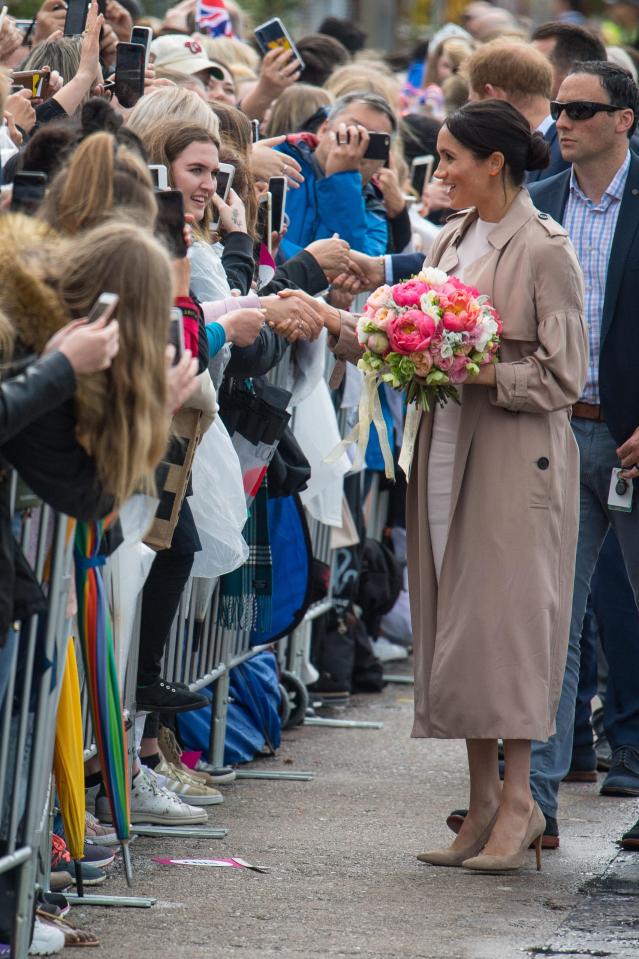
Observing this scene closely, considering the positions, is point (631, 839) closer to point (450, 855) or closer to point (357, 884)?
point (450, 855)

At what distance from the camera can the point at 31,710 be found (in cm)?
358

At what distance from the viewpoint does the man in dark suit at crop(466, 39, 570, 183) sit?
22.3 ft

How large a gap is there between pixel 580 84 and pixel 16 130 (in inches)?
78.6

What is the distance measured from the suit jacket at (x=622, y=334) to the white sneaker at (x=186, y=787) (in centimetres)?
188

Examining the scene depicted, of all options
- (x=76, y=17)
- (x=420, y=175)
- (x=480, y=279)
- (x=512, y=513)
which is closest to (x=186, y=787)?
(x=512, y=513)

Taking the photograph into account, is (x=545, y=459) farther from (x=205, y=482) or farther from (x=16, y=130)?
(x=16, y=130)

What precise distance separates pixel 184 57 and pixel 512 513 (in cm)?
365

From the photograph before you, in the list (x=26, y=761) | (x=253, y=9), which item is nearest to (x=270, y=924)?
(x=26, y=761)

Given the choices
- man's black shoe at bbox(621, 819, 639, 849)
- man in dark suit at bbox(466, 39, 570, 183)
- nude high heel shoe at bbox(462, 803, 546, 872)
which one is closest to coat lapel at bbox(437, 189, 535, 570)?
nude high heel shoe at bbox(462, 803, 546, 872)

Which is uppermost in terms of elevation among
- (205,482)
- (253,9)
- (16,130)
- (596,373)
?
(253,9)

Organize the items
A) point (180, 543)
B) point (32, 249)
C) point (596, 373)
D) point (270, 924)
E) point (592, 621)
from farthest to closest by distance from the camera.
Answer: point (592, 621) < point (596, 373) < point (180, 543) < point (270, 924) < point (32, 249)

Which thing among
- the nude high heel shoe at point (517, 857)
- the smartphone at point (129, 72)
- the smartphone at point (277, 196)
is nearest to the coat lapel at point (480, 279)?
the nude high heel shoe at point (517, 857)

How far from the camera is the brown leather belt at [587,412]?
561cm

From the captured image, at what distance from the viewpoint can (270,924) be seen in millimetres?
4355
